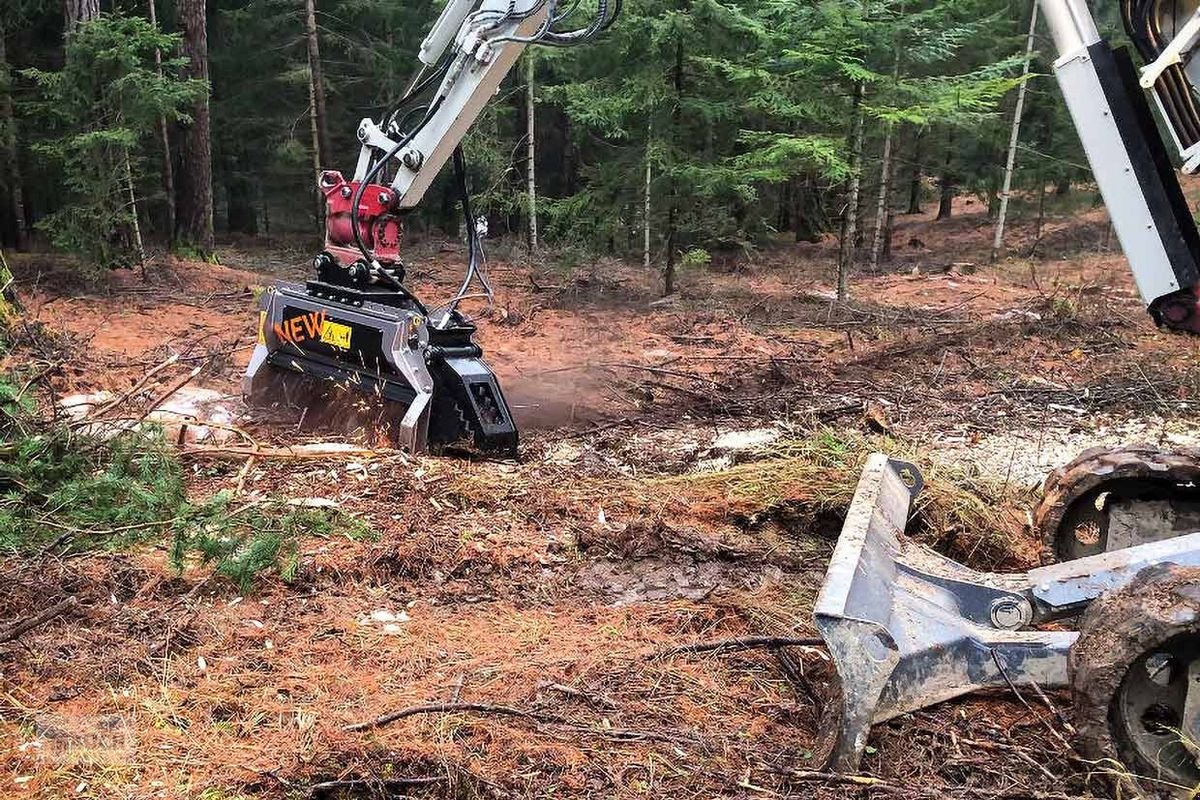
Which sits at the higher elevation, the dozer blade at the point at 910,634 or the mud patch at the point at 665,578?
the dozer blade at the point at 910,634

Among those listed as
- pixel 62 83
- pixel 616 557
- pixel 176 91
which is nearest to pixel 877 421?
pixel 616 557

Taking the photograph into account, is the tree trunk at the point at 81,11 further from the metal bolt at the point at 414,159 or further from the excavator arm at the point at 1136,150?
the excavator arm at the point at 1136,150

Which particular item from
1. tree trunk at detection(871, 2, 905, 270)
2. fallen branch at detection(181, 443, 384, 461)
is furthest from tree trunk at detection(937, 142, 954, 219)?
fallen branch at detection(181, 443, 384, 461)

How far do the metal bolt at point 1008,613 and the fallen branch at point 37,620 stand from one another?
3.38 metres

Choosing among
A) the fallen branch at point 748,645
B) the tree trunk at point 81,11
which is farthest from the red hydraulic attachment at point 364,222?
the tree trunk at point 81,11

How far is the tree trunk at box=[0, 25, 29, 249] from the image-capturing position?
45.0 feet

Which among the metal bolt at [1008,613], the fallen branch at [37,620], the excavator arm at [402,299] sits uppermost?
the excavator arm at [402,299]

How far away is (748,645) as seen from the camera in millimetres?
3504

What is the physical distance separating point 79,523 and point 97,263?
985cm

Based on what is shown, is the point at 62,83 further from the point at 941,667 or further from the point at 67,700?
the point at 941,667

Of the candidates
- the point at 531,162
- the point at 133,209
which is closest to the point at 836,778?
the point at 133,209

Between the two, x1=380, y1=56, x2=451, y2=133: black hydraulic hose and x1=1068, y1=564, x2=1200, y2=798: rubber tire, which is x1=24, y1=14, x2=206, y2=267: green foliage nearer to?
x1=380, y1=56, x2=451, y2=133: black hydraulic hose

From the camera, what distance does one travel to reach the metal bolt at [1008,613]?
311 centimetres

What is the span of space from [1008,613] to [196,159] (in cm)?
1612
